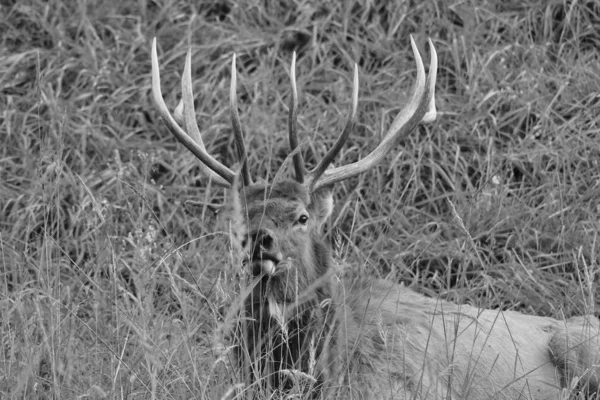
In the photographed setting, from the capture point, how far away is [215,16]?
Answer: 25.2 feet

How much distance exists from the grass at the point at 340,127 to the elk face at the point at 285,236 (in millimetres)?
933

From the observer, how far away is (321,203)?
464 cm

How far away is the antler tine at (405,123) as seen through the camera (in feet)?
15.1

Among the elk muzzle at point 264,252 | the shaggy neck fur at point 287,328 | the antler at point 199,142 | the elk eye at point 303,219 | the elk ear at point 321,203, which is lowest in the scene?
the shaggy neck fur at point 287,328

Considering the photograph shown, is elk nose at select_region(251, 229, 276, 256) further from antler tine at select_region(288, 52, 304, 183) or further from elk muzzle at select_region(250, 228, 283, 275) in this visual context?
antler tine at select_region(288, 52, 304, 183)

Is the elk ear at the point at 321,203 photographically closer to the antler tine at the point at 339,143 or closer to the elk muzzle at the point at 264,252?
the antler tine at the point at 339,143

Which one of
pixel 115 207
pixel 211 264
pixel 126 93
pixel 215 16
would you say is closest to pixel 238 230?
pixel 211 264

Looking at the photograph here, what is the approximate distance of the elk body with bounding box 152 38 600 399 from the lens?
4.12m

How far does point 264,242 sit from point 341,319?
536 mm

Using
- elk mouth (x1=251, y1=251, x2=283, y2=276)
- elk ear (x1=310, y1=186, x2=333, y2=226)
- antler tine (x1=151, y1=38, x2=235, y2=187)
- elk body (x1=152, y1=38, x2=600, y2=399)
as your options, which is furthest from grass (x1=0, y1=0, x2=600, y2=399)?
elk mouth (x1=251, y1=251, x2=283, y2=276)

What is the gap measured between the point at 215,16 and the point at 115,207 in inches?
82.6

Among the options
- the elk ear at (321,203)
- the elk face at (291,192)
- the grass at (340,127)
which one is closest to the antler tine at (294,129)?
the elk face at (291,192)

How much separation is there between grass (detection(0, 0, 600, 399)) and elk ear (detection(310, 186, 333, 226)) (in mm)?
873

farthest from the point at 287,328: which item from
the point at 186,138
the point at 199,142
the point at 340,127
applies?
the point at 340,127
